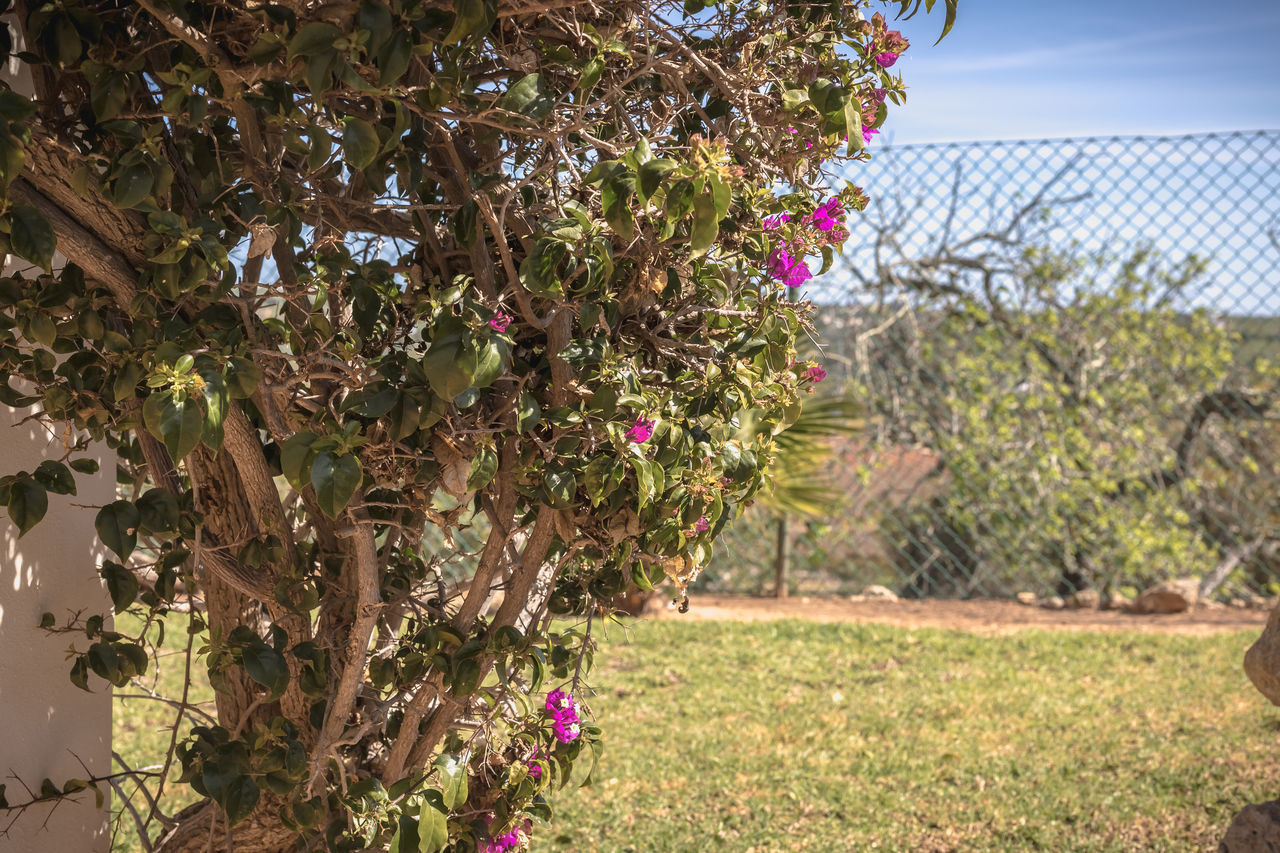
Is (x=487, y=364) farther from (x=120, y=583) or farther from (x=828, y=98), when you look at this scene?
(x=120, y=583)

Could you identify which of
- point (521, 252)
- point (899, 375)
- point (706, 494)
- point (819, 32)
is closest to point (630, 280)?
point (521, 252)

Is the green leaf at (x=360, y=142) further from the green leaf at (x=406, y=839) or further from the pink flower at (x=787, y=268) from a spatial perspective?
the green leaf at (x=406, y=839)

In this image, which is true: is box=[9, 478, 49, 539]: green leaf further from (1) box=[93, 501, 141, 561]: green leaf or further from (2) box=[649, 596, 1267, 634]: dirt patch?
(2) box=[649, 596, 1267, 634]: dirt patch

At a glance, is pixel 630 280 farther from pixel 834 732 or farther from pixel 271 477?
pixel 834 732

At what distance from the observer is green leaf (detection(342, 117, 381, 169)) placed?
3.88 ft

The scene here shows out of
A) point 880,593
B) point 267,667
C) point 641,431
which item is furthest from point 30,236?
point 880,593

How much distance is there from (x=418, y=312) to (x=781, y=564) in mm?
5507

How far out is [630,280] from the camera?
144cm

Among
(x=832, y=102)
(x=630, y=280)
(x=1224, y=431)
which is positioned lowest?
(x=1224, y=431)

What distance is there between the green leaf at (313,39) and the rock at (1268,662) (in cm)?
254

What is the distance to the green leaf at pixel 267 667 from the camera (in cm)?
148

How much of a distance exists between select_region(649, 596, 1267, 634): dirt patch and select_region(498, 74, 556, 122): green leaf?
486 centimetres

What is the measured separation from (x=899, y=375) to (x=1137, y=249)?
1.62m

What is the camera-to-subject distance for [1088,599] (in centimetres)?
648
